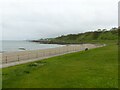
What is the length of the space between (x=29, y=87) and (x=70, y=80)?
10.8 feet

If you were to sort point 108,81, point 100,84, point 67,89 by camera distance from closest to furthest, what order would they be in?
1. point 67,89
2. point 100,84
3. point 108,81

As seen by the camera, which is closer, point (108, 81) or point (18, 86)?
point (18, 86)

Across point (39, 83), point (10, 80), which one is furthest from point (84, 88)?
point (10, 80)

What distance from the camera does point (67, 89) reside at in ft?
43.4

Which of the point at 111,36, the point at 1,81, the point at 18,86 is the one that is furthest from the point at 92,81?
the point at 111,36

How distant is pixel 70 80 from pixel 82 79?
854 mm

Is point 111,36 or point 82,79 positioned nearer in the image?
point 82,79

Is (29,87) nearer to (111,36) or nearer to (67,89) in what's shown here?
(67,89)

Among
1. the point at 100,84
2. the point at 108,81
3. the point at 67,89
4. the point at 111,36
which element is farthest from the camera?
the point at 111,36

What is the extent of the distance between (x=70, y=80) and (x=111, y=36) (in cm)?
18580

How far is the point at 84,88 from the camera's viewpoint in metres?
13.5

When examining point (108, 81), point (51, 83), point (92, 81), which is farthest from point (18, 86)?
point (108, 81)

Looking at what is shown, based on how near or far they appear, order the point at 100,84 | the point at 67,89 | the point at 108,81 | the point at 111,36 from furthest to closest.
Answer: the point at 111,36 → the point at 108,81 → the point at 100,84 → the point at 67,89

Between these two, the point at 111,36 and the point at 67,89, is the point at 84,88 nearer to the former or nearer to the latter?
the point at 67,89
